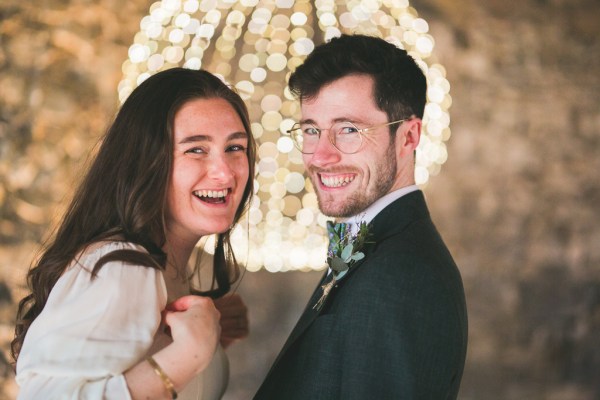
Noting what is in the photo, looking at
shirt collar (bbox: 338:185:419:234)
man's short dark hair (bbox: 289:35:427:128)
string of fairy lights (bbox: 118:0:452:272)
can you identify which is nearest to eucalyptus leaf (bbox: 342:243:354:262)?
shirt collar (bbox: 338:185:419:234)

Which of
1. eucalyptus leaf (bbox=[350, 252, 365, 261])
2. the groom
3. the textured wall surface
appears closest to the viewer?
the groom

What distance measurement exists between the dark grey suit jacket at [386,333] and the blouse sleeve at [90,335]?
1.07 ft

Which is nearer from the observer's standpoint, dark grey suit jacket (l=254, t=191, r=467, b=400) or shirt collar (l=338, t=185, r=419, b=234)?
dark grey suit jacket (l=254, t=191, r=467, b=400)

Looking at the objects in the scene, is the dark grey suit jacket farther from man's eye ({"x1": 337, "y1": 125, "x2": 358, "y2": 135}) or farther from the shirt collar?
man's eye ({"x1": 337, "y1": 125, "x2": 358, "y2": 135})

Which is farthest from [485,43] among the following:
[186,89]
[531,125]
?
[186,89]

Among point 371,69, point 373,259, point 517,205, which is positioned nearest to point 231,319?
point 373,259

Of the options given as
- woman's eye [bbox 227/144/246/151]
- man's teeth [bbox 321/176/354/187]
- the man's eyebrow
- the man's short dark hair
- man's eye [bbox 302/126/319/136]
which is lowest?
man's teeth [bbox 321/176/354/187]

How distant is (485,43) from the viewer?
3336mm

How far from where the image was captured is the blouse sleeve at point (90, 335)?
1.23 metres

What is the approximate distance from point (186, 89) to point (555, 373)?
250cm

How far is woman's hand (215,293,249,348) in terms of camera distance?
6.39ft

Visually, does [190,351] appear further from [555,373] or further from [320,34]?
[555,373]

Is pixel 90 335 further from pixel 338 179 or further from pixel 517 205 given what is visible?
pixel 517 205

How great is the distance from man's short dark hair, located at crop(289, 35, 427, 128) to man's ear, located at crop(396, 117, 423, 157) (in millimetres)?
23
